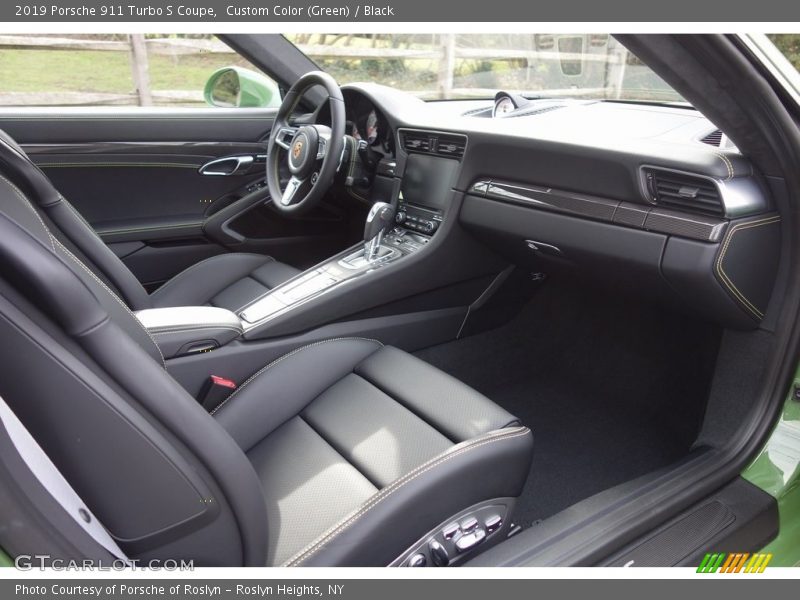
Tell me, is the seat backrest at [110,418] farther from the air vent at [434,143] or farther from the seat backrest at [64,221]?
the air vent at [434,143]

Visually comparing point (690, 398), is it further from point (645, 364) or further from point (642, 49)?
point (642, 49)

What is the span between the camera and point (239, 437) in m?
1.49

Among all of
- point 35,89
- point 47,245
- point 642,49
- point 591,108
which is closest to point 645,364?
point 591,108

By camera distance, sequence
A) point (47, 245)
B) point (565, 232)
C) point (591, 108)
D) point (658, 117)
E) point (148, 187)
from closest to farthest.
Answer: point (47, 245) < point (565, 232) < point (658, 117) < point (591, 108) < point (148, 187)

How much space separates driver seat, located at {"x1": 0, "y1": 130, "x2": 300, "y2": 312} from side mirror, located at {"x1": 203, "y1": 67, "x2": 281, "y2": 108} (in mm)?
831

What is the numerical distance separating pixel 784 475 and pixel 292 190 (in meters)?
1.68

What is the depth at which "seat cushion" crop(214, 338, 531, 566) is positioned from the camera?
1.17 metres

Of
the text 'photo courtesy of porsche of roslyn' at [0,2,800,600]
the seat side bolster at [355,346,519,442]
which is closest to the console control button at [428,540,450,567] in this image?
the text 'photo courtesy of porsche of roslyn' at [0,2,800,600]

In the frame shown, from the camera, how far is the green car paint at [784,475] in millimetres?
1500

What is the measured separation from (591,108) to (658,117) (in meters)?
0.28

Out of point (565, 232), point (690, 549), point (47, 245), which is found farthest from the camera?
point (565, 232)

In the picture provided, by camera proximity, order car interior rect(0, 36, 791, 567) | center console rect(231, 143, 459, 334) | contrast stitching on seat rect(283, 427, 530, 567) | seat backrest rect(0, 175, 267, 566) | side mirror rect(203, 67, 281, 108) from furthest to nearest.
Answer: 1. side mirror rect(203, 67, 281, 108)
2. center console rect(231, 143, 459, 334)
3. contrast stitching on seat rect(283, 427, 530, 567)
4. car interior rect(0, 36, 791, 567)
5. seat backrest rect(0, 175, 267, 566)

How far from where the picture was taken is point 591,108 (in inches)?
85.4

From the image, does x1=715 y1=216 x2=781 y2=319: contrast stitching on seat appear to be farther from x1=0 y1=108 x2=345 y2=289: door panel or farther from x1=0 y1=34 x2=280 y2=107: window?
x1=0 y1=34 x2=280 y2=107: window
